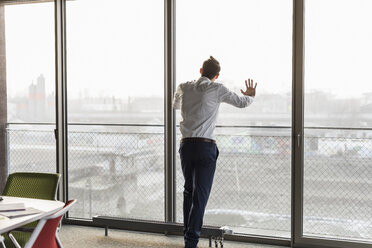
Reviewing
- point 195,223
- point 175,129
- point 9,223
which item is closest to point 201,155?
point 195,223

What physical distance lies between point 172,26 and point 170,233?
211 centimetres

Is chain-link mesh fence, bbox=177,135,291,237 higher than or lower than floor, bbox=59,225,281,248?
higher

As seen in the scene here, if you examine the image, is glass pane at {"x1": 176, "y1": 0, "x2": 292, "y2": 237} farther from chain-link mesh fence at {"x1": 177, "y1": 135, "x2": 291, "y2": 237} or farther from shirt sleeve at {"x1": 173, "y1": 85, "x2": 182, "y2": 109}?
shirt sleeve at {"x1": 173, "y1": 85, "x2": 182, "y2": 109}

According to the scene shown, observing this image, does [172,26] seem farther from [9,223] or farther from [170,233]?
[9,223]

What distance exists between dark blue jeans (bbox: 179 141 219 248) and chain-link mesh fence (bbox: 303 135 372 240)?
1000 millimetres

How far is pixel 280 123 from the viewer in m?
4.47

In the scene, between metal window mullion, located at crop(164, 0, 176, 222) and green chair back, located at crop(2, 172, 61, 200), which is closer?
green chair back, located at crop(2, 172, 61, 200)

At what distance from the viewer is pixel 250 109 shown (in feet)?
14.9

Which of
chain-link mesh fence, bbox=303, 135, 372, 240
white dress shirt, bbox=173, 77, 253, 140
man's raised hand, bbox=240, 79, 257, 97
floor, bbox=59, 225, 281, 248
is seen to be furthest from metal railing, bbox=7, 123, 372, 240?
white dress shirt, bbox=173, 77, 253, 140

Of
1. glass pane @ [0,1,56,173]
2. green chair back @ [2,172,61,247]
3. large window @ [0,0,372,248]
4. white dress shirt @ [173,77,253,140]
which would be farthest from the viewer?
glass pane @ [0,1,56,173]

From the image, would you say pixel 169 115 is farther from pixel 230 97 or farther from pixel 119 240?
pixel 119 240

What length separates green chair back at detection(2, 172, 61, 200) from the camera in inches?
140

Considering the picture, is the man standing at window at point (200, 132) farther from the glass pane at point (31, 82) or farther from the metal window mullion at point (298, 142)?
the glass pane at point (31, 82)

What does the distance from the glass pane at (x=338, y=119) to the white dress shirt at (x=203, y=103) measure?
77cm
